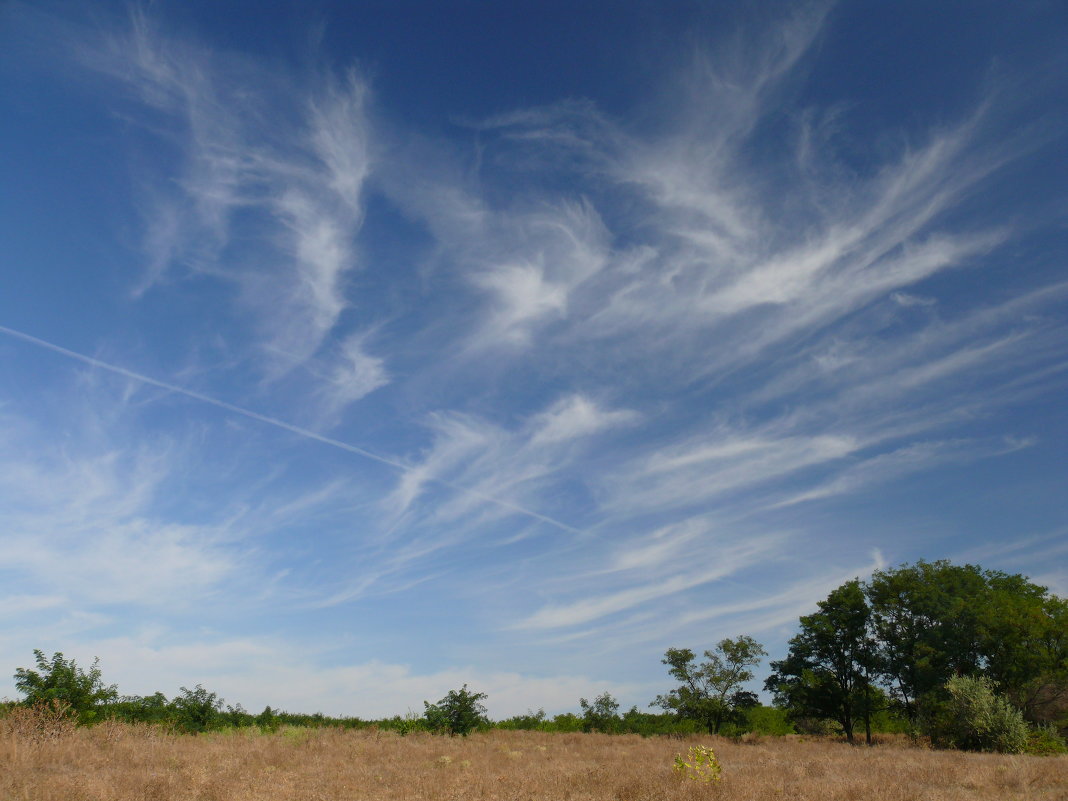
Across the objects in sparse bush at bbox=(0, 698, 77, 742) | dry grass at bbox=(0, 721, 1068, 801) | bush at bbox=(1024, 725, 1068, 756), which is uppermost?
sparse bush at bbox=(0, 698, 77, 742)

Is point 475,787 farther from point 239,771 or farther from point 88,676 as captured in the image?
point 88,676

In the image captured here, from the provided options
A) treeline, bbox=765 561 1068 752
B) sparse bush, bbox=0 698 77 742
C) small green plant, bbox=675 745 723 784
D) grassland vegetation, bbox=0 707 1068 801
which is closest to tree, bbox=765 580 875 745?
treeline, bbox=765 561 1068 752

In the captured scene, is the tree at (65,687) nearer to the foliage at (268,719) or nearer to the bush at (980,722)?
the foliage at (268,719)

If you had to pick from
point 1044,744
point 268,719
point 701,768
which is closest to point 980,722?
point 1044,744

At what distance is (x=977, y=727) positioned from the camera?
33312 mm

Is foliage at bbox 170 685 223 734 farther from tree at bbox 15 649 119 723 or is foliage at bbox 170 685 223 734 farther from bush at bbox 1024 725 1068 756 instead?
bush at bbox 1024 725 1068 756

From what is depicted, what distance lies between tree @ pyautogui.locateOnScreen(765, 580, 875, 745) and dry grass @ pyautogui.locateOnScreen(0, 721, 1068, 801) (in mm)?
23357

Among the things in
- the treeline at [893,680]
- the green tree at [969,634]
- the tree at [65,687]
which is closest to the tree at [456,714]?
A: the treeline at [893,680]

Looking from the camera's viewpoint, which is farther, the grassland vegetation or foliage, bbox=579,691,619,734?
foliage, bbox=579,691,619,734

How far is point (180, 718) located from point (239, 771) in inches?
735

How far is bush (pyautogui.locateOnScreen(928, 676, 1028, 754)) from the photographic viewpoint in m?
32.2

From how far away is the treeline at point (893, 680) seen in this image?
112ft

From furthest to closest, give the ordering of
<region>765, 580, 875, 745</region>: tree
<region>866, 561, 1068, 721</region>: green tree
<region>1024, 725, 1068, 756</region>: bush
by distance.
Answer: <region>765, 580, 875, 745</region>: tree
<region>866, 561, 1068, 721</region>: green tree
<region>1024, 725, 1068, 756</region>: bush

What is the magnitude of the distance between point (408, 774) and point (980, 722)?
32.4 meters
